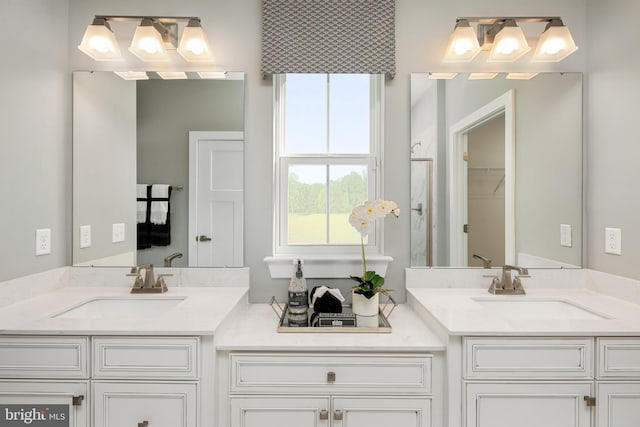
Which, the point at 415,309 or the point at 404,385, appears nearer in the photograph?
the point at 404,385

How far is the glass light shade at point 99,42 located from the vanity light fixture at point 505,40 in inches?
62.6

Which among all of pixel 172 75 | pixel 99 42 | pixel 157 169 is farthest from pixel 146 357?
pixel 99 42

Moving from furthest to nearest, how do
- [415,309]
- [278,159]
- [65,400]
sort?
[278,159] < [415,309] < [65,400]

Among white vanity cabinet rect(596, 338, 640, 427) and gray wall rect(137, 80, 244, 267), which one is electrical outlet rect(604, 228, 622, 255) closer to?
white vanity cabinet rect(596, 338, 640, 427)

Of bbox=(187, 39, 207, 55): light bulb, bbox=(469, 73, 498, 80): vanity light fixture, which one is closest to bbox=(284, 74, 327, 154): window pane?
bbox=(187, 39, 207, 55): light bulb

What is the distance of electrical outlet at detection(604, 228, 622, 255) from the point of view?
1.58m

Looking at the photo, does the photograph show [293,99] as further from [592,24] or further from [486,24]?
[592,24]

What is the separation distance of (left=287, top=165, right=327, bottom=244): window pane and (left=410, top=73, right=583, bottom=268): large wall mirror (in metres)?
0.46

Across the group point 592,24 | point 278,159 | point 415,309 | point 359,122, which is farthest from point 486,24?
point 415,309

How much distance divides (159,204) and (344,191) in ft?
3.04

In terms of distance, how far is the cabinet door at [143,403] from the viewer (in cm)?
122

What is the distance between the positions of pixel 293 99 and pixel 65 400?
157 cm

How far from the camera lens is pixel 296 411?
124cm

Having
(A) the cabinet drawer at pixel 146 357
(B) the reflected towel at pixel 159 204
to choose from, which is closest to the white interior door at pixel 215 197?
(B) the reflected towel at pixel 159 204
